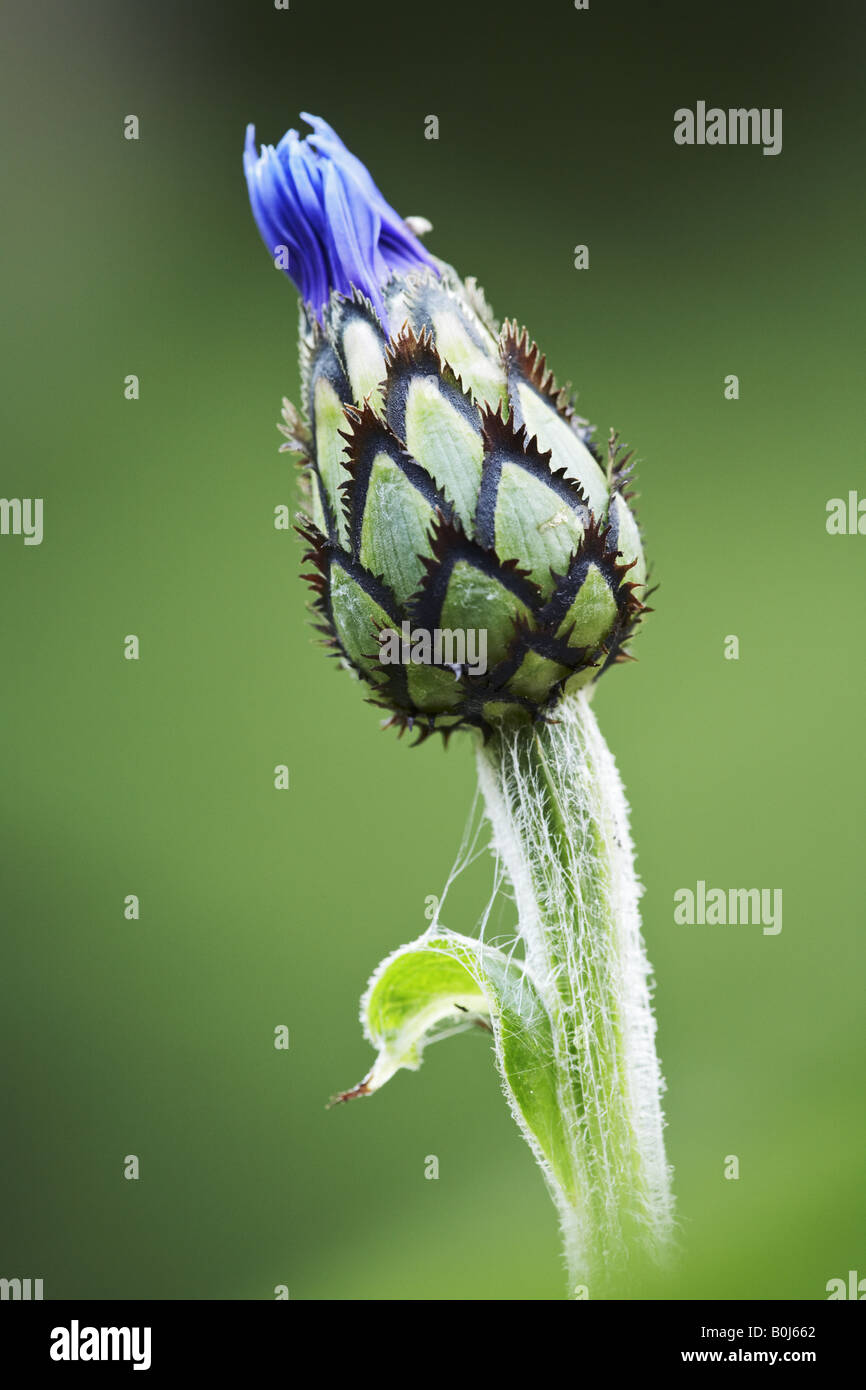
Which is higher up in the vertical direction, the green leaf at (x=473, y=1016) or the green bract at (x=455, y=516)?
the green bract at (x=455, y=516)

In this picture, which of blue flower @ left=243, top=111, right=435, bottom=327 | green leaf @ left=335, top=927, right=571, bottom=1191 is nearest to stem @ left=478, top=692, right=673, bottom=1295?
green leaf @ left=335, top=927, right=571, bottom=1191

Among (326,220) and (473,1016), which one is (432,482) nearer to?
(326,220)

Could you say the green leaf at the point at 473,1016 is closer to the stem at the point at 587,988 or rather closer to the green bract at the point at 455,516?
the stem at the point at 587,988

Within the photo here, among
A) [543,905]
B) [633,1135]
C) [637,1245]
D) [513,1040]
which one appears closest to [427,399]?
[543,905]

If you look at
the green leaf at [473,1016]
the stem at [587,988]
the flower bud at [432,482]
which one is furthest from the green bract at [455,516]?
the green leaf at [473,1016]

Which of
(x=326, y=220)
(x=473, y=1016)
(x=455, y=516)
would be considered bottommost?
(x=473, y=1016)

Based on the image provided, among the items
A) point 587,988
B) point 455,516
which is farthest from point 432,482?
point 587,988
